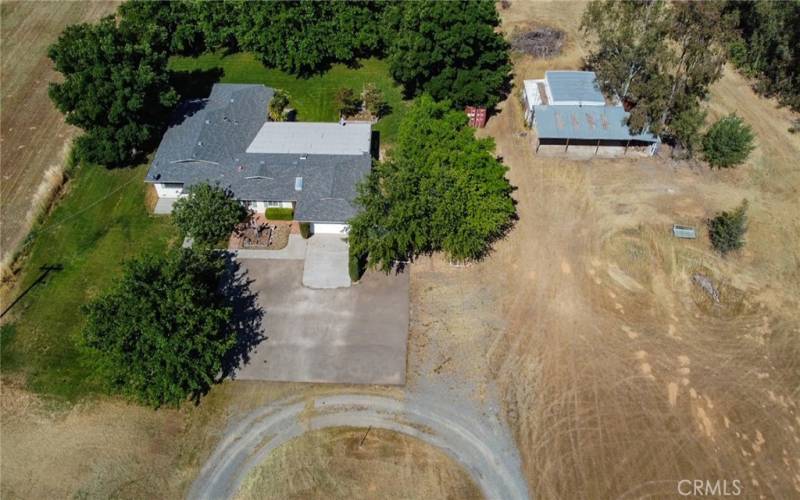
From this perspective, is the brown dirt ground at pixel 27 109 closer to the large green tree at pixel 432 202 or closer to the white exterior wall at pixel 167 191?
the white exterior wall at pixel 167 191

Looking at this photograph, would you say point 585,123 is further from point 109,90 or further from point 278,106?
point 109,90

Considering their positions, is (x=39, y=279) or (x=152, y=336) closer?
(x=152, y=336)

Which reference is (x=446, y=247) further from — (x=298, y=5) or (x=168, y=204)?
(x=298, y=5)

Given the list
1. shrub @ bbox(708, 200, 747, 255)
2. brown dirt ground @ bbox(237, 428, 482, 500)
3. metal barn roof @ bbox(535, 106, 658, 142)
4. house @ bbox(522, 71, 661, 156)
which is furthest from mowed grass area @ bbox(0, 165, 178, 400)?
shrub @ bbox(708, 200, 747, 255)

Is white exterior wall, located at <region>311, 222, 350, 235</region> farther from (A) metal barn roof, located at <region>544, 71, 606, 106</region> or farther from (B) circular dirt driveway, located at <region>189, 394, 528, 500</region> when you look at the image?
(A) metal barn roof, located at <region>544, 71, 606, 106</region>

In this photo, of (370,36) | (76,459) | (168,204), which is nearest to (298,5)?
(370,36)

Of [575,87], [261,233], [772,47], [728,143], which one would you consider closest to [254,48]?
[261,233]

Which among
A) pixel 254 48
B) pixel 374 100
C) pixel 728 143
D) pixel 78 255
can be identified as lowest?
pixel 78 255

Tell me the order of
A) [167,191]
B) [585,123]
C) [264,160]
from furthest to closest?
[585,123] → [167,191] → [264,160]
